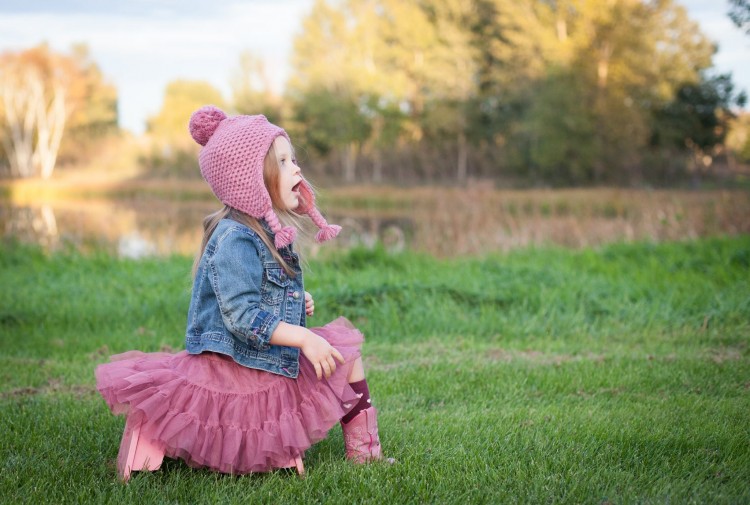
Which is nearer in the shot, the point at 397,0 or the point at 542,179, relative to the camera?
the point at 542,179

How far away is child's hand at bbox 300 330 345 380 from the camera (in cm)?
272

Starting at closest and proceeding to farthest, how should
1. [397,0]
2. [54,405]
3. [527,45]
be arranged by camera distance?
[54,405]
[527,45]
[397,0]

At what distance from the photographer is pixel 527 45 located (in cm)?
3203

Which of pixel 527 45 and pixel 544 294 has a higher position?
pixel 527 45

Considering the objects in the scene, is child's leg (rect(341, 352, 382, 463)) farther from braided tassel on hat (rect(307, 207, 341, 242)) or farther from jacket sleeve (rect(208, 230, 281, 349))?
braided tassel on hat (rect(307, 207, 341, 242))

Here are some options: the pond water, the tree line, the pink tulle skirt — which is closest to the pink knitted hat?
the pink tulle skirt

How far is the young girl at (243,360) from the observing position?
2754 millimetres

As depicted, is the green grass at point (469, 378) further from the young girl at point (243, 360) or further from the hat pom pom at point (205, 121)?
the hat pom pom at point (205, 121)

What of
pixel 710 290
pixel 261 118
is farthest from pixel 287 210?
pixel 710 290

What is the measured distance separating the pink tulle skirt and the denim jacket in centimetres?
7

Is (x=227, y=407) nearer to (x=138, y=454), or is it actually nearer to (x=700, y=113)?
(x=138, y=454)

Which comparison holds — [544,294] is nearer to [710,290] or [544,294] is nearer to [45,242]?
[710,290]

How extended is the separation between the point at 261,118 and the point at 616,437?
2166mm

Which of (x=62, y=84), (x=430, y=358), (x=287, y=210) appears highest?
(x=62, y=84)
